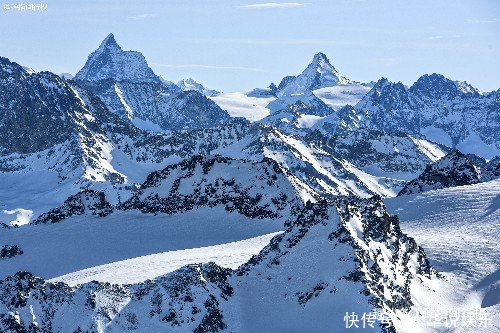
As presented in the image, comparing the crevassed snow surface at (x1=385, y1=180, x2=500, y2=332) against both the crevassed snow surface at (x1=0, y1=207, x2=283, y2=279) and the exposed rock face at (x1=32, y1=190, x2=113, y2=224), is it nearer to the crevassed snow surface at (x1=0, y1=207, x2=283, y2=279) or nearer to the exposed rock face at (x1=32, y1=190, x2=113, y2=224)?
the crevassed snow surface at (x1=0, y1=207, x2=283, y2=279)

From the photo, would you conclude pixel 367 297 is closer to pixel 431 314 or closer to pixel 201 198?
pixel 431 314

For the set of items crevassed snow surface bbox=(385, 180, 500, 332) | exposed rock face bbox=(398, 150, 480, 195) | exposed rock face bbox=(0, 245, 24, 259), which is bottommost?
crevassed snow surface bbox=(385, 180, 500, 332)

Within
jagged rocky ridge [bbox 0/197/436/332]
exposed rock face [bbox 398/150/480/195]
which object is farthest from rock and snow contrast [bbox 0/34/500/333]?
exposed rock face [bbox 398/150/480/195]

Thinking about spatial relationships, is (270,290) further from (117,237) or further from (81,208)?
(81,208)

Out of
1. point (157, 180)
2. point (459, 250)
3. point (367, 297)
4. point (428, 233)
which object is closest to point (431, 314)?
point (367, 297)

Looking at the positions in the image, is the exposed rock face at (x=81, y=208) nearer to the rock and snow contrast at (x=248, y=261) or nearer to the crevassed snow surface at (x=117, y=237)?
the rock and snow contrast at (x=248, y=261)

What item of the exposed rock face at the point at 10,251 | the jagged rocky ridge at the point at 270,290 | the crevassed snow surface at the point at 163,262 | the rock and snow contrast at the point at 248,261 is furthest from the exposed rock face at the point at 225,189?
the jagged rocky ridge at the point at 270,290
